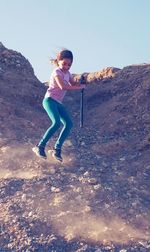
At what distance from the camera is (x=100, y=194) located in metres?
7.40

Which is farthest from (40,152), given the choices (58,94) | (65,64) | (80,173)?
(65,64)

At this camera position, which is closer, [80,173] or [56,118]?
[56,118]

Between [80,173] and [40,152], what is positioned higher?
[40,152]

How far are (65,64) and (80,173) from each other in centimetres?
179

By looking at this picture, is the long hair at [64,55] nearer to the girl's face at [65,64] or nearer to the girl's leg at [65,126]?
the girl's face at [65,64]

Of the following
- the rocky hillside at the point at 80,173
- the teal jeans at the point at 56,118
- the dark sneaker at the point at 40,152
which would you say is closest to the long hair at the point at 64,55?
the teal jeans at the point at 56,118

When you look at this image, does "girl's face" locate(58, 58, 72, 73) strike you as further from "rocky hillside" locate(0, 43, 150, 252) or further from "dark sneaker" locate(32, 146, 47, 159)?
"rocky hillside" locate(0, 43, 150, 252)

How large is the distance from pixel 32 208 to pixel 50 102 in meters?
1.88

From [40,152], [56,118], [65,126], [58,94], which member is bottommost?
[40,152]

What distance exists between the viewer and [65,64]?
809 cm

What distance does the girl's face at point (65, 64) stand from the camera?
805cm

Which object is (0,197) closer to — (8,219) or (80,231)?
(8,219)

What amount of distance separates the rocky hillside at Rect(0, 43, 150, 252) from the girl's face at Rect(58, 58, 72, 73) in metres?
1.56

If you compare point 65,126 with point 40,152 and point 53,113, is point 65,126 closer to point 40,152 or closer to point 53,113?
point 53,113
